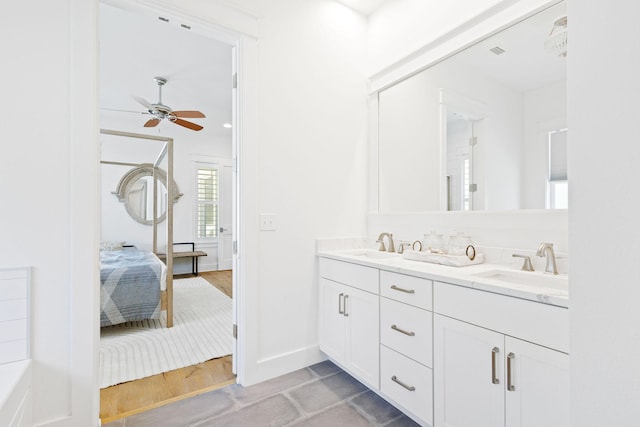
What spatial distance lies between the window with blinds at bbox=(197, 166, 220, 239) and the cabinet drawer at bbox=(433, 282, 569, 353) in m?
5.63

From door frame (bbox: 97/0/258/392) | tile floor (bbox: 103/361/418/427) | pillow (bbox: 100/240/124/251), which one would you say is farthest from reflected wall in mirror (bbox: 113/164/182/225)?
tile floor (bbox: 103/361/418/427)

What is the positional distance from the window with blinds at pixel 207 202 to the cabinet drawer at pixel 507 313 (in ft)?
18.5

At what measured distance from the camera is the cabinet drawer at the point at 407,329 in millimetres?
1542

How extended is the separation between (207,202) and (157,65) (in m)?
3.14

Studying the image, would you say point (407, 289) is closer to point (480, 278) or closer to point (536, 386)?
point (480, 278)

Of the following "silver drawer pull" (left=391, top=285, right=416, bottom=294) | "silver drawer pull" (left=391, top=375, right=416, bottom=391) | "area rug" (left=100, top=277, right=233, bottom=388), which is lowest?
"area rug" (left=100, top=277, right=233, bottom=388)

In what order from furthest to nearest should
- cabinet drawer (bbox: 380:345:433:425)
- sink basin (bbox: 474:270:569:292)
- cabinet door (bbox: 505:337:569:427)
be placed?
cabinet drawer (bbox: 380:345:433:425)
sink basin (bbox: 474:270:569:292)
cabinet door (bbox: 505:337:569:427)

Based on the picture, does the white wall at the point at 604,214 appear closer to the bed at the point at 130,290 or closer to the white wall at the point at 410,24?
the white wall at the point at 410,24

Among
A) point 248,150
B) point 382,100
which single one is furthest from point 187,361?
point 382,100

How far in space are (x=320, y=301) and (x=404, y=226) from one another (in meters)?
0.89

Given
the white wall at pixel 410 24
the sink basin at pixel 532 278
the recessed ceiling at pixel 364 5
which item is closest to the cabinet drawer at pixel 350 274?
the sink basin at pixel 532 278

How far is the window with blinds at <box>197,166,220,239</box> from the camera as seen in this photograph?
6.24 meters

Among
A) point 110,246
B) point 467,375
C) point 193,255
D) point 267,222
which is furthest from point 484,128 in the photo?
point 110,246

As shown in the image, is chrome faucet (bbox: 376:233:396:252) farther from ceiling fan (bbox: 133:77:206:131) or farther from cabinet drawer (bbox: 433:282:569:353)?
ceiling fan (bbox: 133:77:206:131)
